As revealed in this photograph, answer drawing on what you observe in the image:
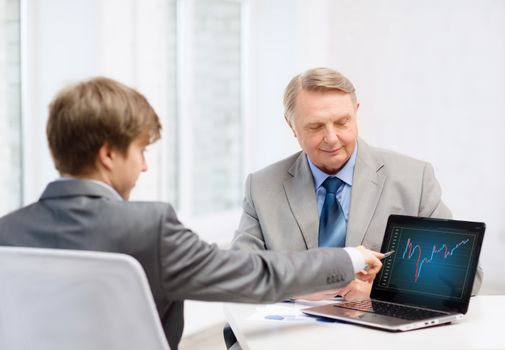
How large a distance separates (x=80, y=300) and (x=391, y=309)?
92 cm

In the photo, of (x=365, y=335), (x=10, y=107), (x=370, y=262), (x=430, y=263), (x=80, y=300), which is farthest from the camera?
(x=10, y=107)

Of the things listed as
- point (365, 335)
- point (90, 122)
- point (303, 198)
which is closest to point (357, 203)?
point (303, 198)

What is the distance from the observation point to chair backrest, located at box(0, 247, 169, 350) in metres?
1.40

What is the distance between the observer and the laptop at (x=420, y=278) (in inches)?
75.5

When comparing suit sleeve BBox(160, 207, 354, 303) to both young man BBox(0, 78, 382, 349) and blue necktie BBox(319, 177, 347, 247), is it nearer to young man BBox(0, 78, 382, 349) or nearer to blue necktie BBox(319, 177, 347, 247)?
young man BBox(0, 78, 382, 349)

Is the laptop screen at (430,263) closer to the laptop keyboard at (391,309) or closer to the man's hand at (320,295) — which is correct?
the laptop keyboard at (391,309)

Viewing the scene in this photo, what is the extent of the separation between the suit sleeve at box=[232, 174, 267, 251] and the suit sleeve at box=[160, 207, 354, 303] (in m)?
0.76

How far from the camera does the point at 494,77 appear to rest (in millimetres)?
4180

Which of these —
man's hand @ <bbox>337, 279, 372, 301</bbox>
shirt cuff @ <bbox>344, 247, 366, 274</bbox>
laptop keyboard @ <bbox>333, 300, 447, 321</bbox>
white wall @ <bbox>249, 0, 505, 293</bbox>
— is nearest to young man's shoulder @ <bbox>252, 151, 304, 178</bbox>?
man's hand @ <bbox>337, 279, 372, 301</bbox>

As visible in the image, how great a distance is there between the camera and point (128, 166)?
161cm

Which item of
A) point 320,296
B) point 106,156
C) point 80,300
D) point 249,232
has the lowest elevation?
point 320,296

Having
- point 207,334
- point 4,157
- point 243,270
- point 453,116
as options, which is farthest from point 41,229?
point 453,116

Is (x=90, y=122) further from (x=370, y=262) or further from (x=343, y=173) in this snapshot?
(x=343, y=173)

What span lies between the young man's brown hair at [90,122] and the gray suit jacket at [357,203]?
1022 mm
